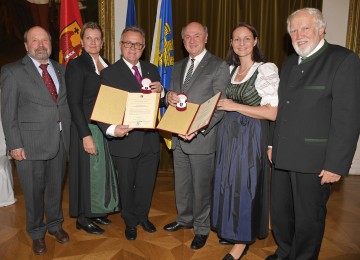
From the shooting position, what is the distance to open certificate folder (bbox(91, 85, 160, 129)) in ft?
7.72

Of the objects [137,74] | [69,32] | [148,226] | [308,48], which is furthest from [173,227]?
[69,32]

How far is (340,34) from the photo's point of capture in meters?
4.83

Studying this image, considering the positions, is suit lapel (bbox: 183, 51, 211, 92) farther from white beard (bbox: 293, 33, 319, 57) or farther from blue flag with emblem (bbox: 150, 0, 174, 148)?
blue flag with emblem (bbox: 150, 0, 174, 148)

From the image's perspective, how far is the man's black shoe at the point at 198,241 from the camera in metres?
2.78

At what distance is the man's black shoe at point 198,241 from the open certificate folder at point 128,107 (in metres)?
1.11

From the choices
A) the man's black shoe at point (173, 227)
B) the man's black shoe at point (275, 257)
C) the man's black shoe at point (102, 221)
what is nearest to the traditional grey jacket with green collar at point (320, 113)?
the man's black shoe at point (275, 257)

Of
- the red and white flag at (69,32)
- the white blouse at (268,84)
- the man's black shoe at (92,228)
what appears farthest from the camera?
the red and white flag at (69,32)

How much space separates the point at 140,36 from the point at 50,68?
785mm

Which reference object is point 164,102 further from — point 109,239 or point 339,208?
point 339,208

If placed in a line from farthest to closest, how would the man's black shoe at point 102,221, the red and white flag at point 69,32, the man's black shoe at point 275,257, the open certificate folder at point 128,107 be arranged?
1. the red and white flag at point 69,32
2. the man's black shoe at point 102,221
3. the man's black shoe at point 275,257
4. the open certificate folder at point 128,107

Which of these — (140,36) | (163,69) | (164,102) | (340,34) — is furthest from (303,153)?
(340,34)

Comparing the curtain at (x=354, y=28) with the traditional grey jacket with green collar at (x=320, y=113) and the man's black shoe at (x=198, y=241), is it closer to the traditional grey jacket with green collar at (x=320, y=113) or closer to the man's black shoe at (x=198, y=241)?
the traditional grey jacket with green collar at (x=320, y=113)

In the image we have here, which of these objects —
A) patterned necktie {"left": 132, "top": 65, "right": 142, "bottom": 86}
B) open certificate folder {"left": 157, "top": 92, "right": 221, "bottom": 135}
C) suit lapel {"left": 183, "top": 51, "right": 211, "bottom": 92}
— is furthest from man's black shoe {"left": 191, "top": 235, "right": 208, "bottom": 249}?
patterned necktie {"left": 132, "top": 65, "right": 142, "bottom": 86}

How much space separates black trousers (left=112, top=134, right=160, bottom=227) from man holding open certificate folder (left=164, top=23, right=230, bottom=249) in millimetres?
237
